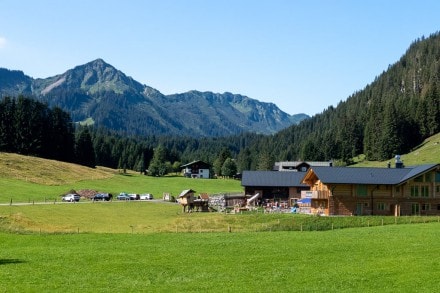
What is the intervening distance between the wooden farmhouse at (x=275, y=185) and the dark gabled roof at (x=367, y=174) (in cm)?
2111

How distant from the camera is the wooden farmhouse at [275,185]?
94.3 m

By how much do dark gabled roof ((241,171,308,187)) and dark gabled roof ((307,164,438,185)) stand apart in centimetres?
2100

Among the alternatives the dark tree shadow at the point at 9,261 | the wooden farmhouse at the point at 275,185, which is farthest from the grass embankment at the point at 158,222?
the wooden farmhouse at the point at 275,185

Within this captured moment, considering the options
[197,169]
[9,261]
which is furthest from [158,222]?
[197,169]

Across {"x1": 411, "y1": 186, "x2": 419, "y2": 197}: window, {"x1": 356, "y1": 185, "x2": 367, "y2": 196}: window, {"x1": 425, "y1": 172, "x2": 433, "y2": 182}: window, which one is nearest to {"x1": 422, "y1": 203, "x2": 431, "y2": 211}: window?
{"x1": 411, "y1": 186, "x2": 419, "y2": 197}: window

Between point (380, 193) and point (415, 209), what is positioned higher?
point (380, 193)

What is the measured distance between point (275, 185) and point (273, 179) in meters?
1.81

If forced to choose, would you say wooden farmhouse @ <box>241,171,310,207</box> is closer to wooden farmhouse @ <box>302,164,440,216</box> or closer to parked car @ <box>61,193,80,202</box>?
wooden farmhouse @ <box>302,164,440,216</box>

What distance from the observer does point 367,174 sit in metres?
71.8

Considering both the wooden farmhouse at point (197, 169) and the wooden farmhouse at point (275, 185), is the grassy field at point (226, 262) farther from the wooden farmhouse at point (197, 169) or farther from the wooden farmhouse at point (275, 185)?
the wooden farmhouse at point (197, 169)

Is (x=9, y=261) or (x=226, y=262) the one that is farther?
(x=9, y=261)

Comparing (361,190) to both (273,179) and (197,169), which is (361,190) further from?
(197,169)

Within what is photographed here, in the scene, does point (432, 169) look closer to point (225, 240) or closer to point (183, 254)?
point (225, 240)

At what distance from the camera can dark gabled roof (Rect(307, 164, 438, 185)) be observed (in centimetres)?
6969
